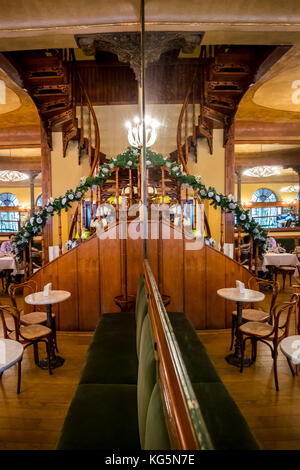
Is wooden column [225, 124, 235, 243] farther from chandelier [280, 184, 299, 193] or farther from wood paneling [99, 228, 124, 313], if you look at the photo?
chandelier [280, 184, 299, 193]

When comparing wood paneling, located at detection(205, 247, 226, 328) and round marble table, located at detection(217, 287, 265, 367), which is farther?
wood paneling, located at detection(205, 247, 226, 328)

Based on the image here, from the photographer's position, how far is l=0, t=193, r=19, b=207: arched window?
16.6 metres

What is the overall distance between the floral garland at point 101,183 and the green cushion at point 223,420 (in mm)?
2617

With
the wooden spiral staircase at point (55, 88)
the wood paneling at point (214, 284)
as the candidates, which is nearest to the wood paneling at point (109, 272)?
the wood paneling at point (214, 284)

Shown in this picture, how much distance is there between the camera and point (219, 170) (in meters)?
6.46

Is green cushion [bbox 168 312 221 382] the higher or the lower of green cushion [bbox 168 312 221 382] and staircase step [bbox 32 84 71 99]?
the lower

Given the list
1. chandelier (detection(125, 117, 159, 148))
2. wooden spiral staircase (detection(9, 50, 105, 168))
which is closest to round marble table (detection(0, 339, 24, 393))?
wooden spiral staircase (detection(9, 50, 105, 168))

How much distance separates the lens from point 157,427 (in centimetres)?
84

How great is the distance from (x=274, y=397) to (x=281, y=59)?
4586mm

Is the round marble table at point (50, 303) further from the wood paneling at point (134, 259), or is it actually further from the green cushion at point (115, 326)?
the wood paneling at point (134, 259)

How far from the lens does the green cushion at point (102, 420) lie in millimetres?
1370

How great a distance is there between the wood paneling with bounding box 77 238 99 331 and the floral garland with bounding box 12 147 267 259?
2.11ft

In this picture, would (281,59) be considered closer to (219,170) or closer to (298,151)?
(219,170)
